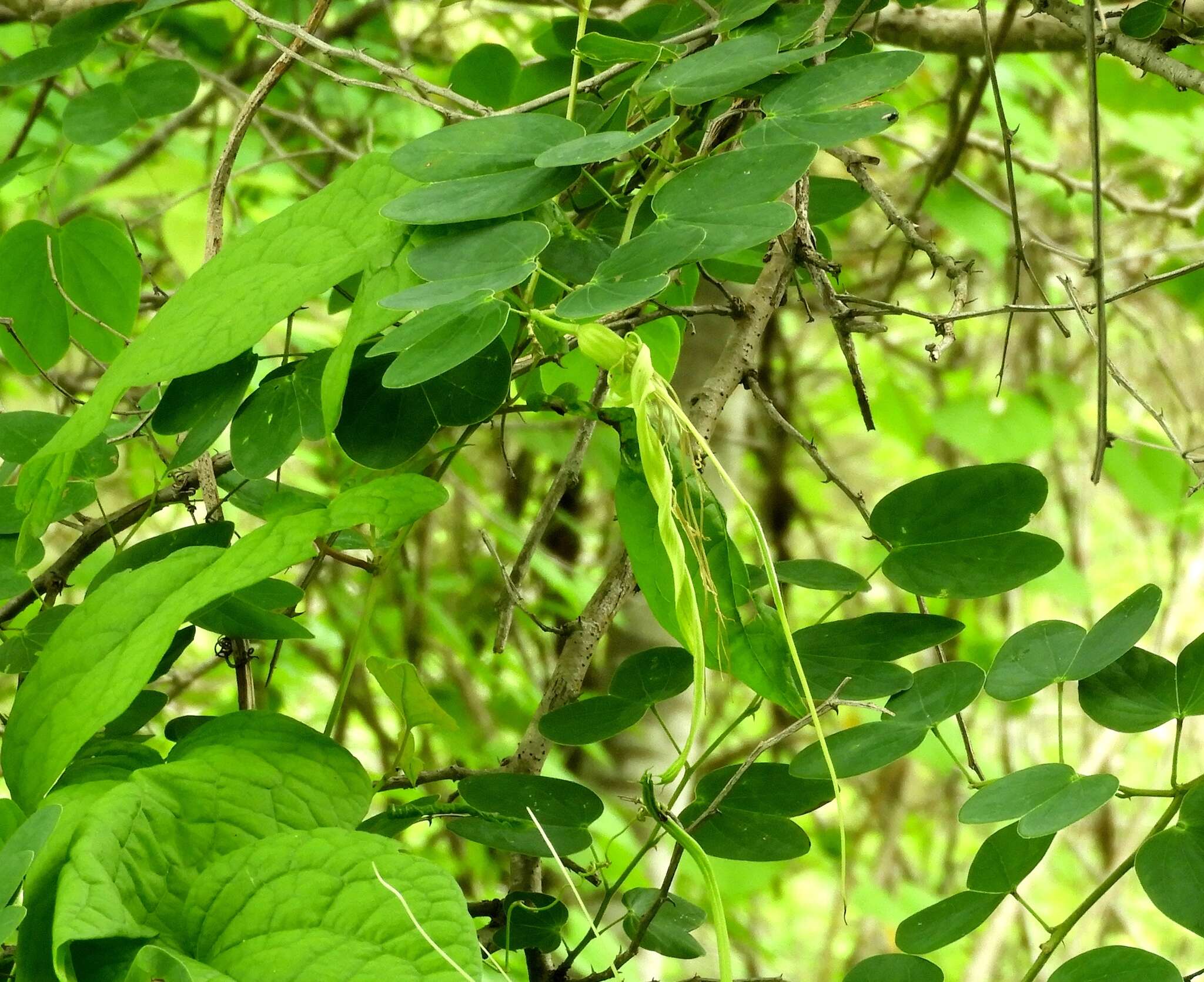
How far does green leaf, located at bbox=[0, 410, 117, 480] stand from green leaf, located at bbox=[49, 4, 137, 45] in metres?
0.30

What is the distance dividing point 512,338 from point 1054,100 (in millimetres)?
1748

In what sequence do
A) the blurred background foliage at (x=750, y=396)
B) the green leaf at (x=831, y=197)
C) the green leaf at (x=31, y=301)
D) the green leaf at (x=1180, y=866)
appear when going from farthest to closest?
the blurred background foliage at (x=750, y=396)
the green leaf at (x=31, y=301)
the green leaf at (x=831, y=197)
the green leaf at (x=1180, y=866)

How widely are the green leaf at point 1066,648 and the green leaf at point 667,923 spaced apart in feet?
0.62

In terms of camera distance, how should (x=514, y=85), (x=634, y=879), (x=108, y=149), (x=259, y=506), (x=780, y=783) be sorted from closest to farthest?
(x=780, y=783)
(x=259, y=506)
(x=514, y=85)
(x=634, y=879)
(x=108, y=149)

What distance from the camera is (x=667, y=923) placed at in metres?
0.56

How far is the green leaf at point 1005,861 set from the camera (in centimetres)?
47

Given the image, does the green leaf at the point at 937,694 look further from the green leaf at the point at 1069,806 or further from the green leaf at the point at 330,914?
the green leaf at the point at 330,914

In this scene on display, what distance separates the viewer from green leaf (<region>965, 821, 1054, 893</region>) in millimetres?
468

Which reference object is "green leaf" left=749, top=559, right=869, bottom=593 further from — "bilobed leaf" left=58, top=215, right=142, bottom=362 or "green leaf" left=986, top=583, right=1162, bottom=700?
"bilobed leaf" left=58, top=215, right=142, bottom=362

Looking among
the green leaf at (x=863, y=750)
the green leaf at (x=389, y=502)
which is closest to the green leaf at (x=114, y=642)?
the green leaf at (x=389, y=502)

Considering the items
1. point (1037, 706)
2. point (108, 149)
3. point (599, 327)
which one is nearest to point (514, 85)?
point (599, 327)

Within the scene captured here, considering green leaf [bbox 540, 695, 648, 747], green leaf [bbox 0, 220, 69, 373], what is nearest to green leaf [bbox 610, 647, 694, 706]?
green leaf [bbox 540, 695, 648, 747]

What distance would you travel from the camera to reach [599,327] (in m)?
0.40

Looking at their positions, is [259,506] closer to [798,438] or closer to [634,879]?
[798,438]
